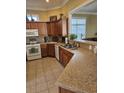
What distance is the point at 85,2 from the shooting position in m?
3.81

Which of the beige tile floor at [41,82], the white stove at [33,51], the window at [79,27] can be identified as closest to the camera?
the beige tile floor at [41,82]

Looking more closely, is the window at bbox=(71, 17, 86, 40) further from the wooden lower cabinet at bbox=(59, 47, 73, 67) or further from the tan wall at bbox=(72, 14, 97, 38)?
the wooden lower cabinet at bbox=(59, 47, 73, 67)

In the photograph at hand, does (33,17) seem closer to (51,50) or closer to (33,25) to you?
(33,25)

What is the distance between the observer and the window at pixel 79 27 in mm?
8410

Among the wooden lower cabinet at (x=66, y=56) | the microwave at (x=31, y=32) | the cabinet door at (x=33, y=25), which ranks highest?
the cabinet door at (x=33, y=25)

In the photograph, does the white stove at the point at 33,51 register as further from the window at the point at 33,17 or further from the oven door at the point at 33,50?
the window at the point at 33,17

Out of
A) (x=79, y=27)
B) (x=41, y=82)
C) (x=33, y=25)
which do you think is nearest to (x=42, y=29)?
(x=33, y=25)

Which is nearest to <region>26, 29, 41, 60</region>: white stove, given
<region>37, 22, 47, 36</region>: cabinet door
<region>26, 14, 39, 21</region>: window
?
<region>37, 22, 47, 36</region>: cabinet door

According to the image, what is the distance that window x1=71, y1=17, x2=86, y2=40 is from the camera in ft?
27.6

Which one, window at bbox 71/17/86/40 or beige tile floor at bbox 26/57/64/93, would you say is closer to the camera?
beige tile floor at bbox 26/57/64/93

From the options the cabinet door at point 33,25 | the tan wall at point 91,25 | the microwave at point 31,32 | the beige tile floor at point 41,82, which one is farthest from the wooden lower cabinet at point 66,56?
A: the tan wall at point 91,25
